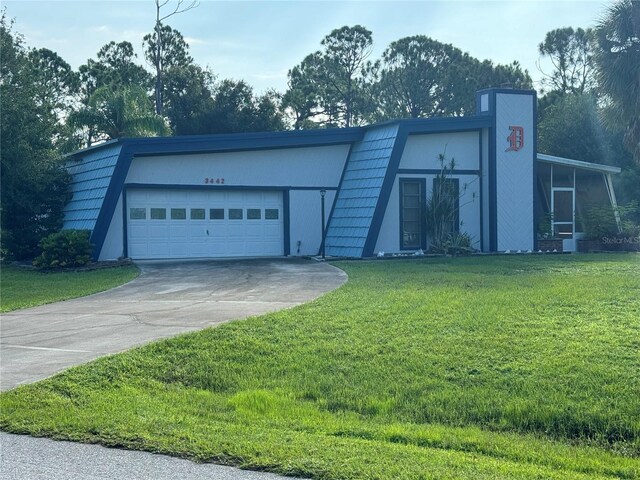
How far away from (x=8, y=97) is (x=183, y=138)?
18.7ft

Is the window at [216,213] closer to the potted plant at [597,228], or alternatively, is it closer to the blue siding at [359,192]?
the blue siding at [359,192]

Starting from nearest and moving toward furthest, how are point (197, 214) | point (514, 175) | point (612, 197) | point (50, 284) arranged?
point (50, 284) → point (197, 214) → point (514, 175) → point (612, 197)

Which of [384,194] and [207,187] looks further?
[207,187]

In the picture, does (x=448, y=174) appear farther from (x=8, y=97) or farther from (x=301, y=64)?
(x=301, y=64)

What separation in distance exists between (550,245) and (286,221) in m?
9.09

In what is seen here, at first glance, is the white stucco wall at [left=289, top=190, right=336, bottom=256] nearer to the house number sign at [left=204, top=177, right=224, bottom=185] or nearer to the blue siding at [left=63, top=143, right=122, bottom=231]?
the house number sign at [left=204, top=177, right=224, bottom=185]

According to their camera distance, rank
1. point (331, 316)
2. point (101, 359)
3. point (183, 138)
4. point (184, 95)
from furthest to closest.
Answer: point (184, 95) < point (183, 138) < point (331, 316) < point (101, 359)

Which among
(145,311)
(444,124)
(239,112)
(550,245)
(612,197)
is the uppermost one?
(239,112)

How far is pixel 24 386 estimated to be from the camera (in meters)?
9.04

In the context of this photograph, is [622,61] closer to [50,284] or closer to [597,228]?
[597,228]

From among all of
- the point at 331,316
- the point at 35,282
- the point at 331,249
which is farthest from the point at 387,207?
the point at 331,316

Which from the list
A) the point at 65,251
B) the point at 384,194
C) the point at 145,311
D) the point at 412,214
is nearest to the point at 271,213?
the point at 384,194

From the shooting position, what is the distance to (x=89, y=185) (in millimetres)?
25297

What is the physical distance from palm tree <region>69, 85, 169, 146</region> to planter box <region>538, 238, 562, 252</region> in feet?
52.7
